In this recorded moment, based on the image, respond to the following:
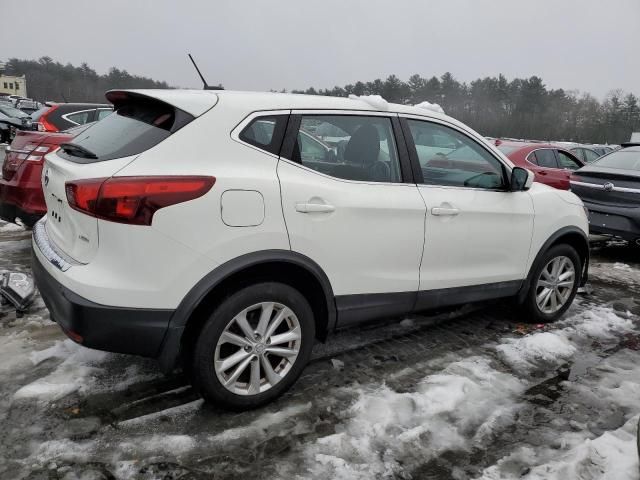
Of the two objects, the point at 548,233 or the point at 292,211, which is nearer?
the point at 292,211

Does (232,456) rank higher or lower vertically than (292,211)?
lower

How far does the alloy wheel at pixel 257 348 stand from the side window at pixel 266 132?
854mm

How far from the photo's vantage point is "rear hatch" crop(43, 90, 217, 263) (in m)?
2.46

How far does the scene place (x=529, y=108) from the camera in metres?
64.0

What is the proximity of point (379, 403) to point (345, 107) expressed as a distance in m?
1.80

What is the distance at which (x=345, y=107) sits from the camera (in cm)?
312

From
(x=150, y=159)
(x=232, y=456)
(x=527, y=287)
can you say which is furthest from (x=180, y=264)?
(x=527, y=287)

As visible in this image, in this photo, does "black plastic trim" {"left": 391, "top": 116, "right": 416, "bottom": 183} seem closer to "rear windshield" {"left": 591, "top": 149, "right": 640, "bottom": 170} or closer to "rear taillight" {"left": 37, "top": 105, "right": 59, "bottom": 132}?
"rear windshield" {"left": 591, "top": 149, "right": 640, "bottom": 170}

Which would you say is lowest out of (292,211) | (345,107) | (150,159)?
(292,211)

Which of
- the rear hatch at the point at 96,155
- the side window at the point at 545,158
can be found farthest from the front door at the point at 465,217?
the side window at the point at 545,158

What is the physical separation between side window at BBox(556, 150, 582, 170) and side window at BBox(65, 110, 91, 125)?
851cm

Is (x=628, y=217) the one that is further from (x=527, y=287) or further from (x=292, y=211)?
(x=292, y=211)

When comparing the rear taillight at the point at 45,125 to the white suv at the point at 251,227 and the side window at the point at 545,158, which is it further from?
the side window at the point at 545,158

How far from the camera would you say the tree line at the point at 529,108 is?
56.7 m
